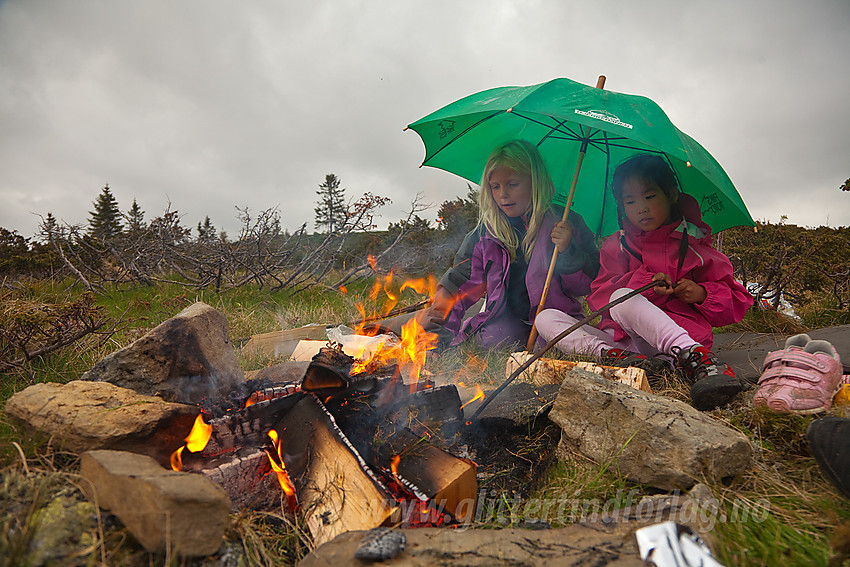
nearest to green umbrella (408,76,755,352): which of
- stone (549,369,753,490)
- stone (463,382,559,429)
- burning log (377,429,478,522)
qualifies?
stone (463,382,559,429)

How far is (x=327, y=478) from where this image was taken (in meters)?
1.91

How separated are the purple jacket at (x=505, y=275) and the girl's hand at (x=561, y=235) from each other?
0.18 meters

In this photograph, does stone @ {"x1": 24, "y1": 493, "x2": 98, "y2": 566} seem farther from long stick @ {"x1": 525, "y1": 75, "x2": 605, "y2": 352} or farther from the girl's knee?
the girl's knee

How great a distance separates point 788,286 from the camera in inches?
243

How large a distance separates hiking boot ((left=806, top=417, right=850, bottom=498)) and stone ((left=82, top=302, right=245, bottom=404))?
110 inches

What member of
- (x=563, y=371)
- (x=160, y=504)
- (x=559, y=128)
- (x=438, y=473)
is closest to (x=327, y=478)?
(x=438, y=473)

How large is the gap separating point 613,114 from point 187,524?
9.75 ft

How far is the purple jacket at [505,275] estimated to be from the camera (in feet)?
13.9

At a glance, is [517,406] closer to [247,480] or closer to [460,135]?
[247,480]

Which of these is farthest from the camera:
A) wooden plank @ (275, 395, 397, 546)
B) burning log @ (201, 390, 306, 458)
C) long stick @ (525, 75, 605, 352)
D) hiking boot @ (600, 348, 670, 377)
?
long stick @ (525, 75, 605, 352)

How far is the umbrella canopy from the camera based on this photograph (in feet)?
9.23

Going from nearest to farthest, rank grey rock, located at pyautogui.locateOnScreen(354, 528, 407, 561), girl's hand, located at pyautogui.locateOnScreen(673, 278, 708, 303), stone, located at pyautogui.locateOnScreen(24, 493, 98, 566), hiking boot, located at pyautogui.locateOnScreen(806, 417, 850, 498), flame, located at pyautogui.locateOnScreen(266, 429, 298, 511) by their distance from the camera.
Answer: stone, located at pyautogui.locateOnScreen(24, 493, 98, 566)
grey rock, located at pyautogui.locateOnScreen(354, 528, 407, 561)
hiking boot, located at pyautogui.locateOnScreen(806, 417, 850, 498)
flame, located at pyautogui.locateOnScreen(266, 429, 298, 511)
girl's hand, located at pyautogui.locateOnScreen(673, 278, 708, 303)

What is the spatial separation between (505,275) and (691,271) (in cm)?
158

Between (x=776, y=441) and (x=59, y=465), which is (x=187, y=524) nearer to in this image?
(x=59, y=465)
